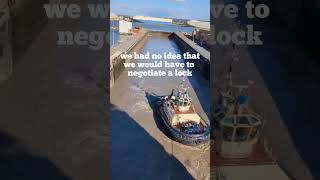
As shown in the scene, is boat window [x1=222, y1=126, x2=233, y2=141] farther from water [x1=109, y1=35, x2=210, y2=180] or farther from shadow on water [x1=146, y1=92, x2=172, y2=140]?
shadow on water [x1=146, y1=92, x2=172, y2=140]

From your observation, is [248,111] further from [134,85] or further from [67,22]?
[134,85]

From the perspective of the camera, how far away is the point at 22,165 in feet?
9.60

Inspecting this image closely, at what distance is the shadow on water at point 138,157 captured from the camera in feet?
10.3

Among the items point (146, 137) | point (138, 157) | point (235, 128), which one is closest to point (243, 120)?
point (235, 128)

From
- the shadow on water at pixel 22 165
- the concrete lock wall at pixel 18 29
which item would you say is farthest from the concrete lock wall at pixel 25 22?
the shadow on water at pixel 22 165

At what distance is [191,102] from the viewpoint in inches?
155

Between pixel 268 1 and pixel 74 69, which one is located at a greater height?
pixel 268 1

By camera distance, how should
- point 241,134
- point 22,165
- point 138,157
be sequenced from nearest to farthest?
1. point 241,134
2. point 22,165
3. point 138,157

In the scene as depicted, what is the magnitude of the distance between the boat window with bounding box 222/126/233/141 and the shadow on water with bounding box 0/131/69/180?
1.30 meters

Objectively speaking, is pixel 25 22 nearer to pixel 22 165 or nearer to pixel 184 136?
pixel 22 165

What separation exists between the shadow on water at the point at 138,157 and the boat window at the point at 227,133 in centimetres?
81

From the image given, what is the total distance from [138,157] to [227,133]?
1.23 meters

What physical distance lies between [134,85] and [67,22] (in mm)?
2133

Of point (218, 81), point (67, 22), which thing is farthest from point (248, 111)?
point (67, 22)
